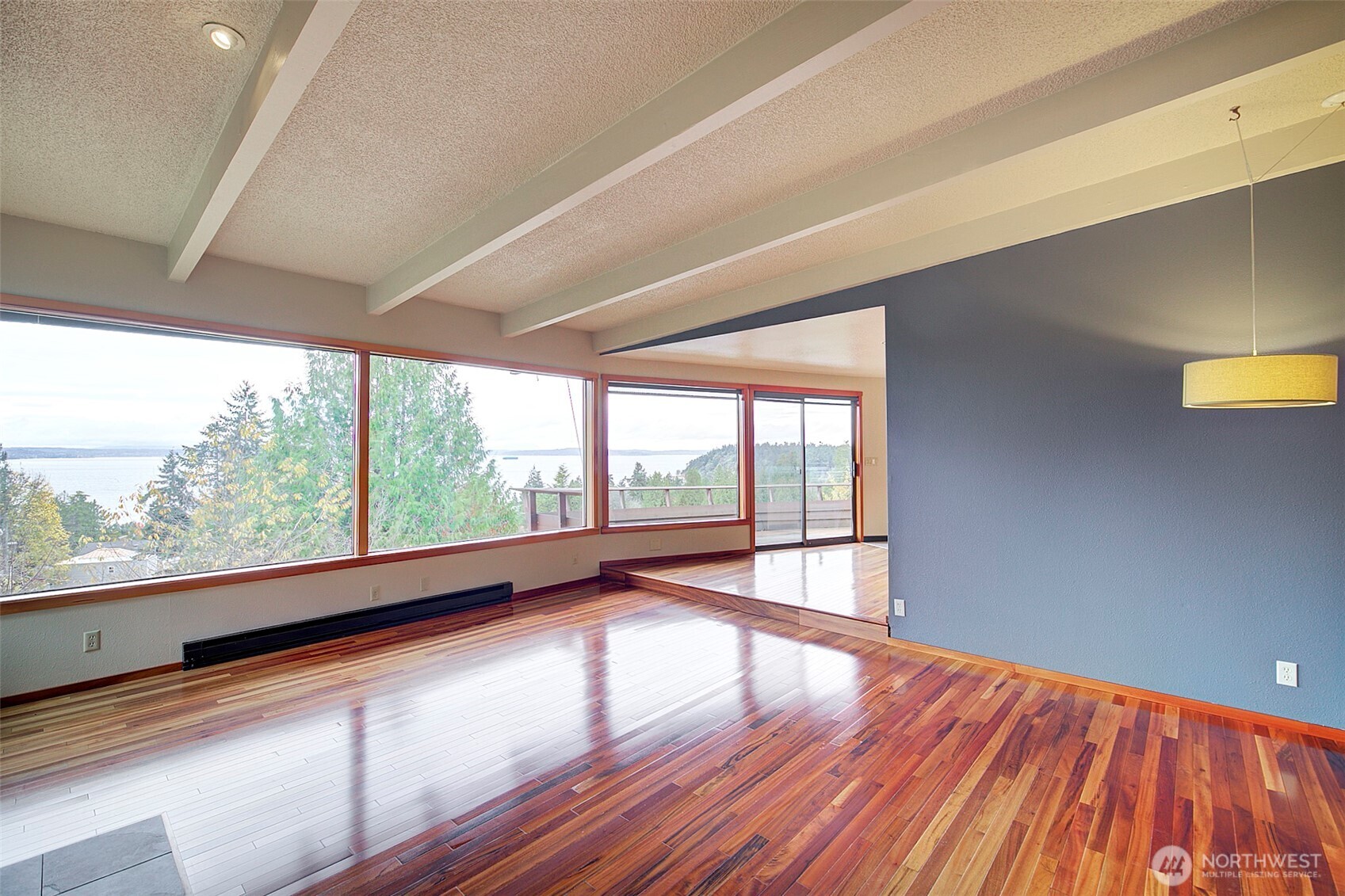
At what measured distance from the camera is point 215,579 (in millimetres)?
3785

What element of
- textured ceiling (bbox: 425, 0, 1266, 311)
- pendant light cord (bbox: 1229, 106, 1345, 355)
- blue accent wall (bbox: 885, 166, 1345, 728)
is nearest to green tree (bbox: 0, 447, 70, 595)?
textured ceiling (bbox: 425, 0, 1266, 311)

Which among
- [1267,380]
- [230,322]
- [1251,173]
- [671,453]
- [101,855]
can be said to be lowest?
[101,855]

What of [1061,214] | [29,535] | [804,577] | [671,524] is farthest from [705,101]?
[671,524]

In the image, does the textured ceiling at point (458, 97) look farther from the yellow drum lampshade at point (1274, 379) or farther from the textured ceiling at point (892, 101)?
the yellow drum lampshade at point (1274, 379)

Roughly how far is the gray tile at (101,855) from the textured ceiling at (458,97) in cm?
279

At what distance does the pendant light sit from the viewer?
2.21 m

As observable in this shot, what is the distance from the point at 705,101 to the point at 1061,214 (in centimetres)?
243

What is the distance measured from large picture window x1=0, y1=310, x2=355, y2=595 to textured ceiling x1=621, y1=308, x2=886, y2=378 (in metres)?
3.20

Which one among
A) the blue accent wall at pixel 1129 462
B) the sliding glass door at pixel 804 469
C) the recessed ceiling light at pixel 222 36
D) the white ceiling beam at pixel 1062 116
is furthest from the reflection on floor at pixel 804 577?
the recessed ceiling light at pixel 222 36

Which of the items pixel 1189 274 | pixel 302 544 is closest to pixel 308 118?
pixel 302 544

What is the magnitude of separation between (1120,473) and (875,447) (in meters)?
5.05

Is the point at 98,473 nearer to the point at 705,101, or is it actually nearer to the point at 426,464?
the point at 426,464

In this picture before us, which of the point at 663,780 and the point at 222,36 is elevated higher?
the point at 222,36

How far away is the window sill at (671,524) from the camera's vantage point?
6477mm
